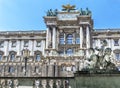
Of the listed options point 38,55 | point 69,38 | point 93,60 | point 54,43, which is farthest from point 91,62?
point 38,55

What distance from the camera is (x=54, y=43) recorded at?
279 feet

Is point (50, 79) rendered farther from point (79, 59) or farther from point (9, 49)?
point (9, 49)

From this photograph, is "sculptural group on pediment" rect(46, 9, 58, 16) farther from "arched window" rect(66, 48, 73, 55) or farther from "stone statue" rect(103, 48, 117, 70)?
"stone statue" rect(103, 48, 117, 70)

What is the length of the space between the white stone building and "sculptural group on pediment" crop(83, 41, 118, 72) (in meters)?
67.0

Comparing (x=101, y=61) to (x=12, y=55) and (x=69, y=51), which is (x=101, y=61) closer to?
(x=69, y=51)

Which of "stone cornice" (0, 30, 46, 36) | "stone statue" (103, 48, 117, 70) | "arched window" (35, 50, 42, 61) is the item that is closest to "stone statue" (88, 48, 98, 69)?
"stone statue" (103, 48, 117, 70)

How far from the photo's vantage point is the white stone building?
81688 mm

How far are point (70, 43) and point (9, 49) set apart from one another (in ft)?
58.7

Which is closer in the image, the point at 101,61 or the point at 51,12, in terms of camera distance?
the point at 101,61

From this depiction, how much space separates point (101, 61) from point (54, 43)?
72.5 m

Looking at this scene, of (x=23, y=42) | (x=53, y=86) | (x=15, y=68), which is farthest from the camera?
(x=23, y=42)

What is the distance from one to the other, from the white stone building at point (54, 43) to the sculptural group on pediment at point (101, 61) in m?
67.0

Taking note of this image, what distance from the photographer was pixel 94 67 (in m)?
12.3

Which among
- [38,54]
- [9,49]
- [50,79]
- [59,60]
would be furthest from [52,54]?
[50,79]
